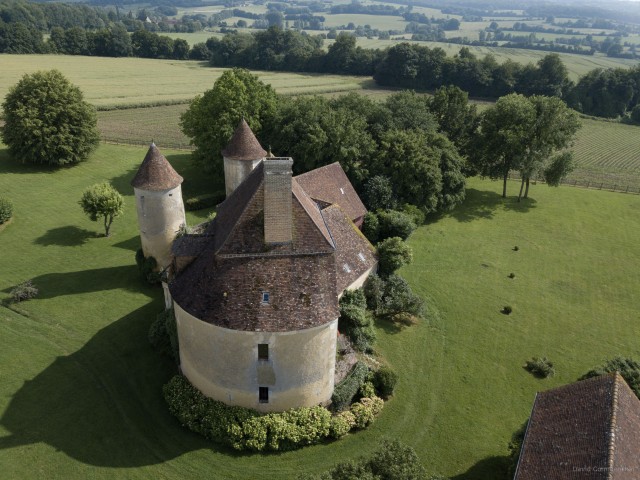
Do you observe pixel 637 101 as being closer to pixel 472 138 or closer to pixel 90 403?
pixel 472 138

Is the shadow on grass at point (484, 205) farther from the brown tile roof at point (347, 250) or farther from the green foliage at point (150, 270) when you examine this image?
the green foliage at point (150, 270)

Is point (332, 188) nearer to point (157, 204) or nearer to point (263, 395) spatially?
point (157, 204)

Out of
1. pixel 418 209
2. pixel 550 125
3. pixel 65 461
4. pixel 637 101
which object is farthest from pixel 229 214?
pixel 637 101

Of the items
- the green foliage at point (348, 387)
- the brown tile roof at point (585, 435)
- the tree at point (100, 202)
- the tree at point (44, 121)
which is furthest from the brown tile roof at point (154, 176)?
the tree at point (44, 121)

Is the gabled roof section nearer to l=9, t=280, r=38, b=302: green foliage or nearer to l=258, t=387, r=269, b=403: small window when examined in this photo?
l=258, t=387, r=269, b=403: small window

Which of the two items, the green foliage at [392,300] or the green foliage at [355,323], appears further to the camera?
the green foliage at [392,300]

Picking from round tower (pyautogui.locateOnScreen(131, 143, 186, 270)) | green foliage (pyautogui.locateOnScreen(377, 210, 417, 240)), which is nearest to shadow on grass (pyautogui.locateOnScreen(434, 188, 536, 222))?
green foliage (pyautogui.locateOnScreen(377, 210, 417, 240))
